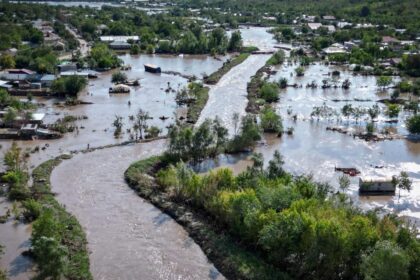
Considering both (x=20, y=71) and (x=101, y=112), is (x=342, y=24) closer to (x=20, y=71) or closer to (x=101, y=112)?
(x=20, y=71)

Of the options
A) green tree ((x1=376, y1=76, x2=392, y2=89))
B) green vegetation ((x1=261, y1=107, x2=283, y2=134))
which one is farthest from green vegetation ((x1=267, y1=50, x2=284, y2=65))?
green vegetation ((x1=261, y1=107, x2=283, y2=134))

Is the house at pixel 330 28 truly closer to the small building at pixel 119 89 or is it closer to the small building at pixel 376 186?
the small building at pixel 119 89

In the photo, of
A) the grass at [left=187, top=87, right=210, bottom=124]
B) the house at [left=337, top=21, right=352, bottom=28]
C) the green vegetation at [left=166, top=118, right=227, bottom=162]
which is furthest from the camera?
the house at [left=337, top=21, right=352, bottom=28]

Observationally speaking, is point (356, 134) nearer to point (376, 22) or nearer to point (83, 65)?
point (83, 65)

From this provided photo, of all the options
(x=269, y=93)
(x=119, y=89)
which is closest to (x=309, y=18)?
(x=269, y=93)

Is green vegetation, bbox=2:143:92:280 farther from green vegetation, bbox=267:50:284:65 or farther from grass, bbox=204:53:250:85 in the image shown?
green vegetation, bbox=267:50:284:65

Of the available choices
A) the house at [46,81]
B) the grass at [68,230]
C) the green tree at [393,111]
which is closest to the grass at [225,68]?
the house at [46,81]
